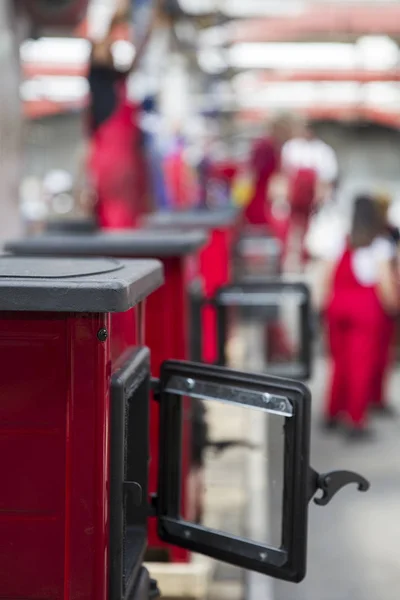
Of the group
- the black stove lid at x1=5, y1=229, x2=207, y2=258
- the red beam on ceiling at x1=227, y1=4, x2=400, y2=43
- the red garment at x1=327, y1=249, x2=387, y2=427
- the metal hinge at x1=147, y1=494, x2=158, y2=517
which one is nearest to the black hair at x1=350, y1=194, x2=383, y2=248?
the red garment at x1=327, y1=249, x2=387, y2=427

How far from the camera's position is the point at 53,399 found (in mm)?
1648

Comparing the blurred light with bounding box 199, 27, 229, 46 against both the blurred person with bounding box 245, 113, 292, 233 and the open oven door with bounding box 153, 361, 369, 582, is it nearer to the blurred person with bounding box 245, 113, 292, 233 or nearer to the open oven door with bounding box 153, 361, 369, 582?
the blurred person with bounding box 245, 113, 292, 233

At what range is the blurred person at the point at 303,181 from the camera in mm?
9812

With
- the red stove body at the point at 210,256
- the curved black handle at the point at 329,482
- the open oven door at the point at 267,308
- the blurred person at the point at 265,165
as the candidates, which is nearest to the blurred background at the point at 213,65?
the red stove body at the point at 210,256

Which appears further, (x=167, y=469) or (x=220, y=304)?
(x=220, y=304)

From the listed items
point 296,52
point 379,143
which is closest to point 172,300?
point 296,52

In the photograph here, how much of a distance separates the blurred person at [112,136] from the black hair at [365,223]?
6.24 ft

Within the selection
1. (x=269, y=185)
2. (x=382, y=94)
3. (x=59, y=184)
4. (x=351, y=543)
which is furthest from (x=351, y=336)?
(x=382, y=94)

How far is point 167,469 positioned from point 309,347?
1.29 metres

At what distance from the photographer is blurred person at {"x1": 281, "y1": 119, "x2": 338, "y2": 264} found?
386 inches

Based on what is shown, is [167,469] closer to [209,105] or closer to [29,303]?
[29,303]

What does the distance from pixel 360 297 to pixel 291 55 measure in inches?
267

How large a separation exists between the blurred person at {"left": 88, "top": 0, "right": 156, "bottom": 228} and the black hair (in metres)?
1.90

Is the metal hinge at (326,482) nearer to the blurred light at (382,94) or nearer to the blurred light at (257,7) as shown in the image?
the blurred light at (257,7)
